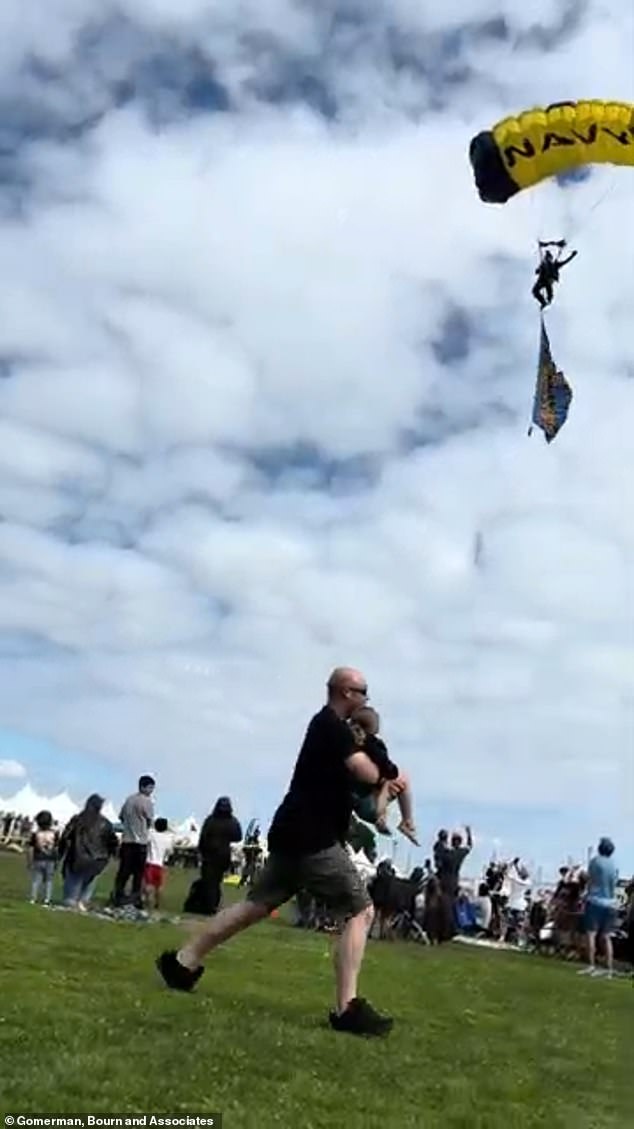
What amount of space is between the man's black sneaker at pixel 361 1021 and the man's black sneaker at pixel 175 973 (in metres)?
1.32

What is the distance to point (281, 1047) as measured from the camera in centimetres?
757

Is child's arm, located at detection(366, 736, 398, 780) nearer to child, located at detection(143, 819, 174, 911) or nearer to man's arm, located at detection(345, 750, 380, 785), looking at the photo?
man's arm, located at detection(345, 750, 380, 785)

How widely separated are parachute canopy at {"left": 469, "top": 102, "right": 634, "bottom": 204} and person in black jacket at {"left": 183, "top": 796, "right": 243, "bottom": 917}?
31.4 feet

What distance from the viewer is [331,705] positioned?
A: 28.5ft

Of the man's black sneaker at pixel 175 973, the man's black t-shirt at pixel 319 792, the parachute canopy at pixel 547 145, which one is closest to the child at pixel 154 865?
the parachute canopy at pixel 547 145

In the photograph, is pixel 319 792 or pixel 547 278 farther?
pixel 547 278

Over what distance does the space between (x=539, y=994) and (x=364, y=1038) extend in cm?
623

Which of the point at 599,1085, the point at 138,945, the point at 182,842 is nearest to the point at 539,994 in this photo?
the point at 138,945

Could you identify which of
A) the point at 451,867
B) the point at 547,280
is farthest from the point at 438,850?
the point at 547,280

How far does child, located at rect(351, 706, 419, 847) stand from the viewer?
Answer: 862 cm

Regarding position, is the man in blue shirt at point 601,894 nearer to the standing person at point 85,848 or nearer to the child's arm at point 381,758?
the standing person at point 85,848

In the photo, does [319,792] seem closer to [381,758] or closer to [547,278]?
[381,758]

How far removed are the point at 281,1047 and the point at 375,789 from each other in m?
1.69

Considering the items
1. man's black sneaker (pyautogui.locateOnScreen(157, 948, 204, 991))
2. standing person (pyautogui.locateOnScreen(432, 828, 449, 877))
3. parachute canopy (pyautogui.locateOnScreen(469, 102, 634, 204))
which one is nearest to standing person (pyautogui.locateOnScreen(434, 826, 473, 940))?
standing person (pyautogui.locateOnScreen(432, 828, 449, 877))
